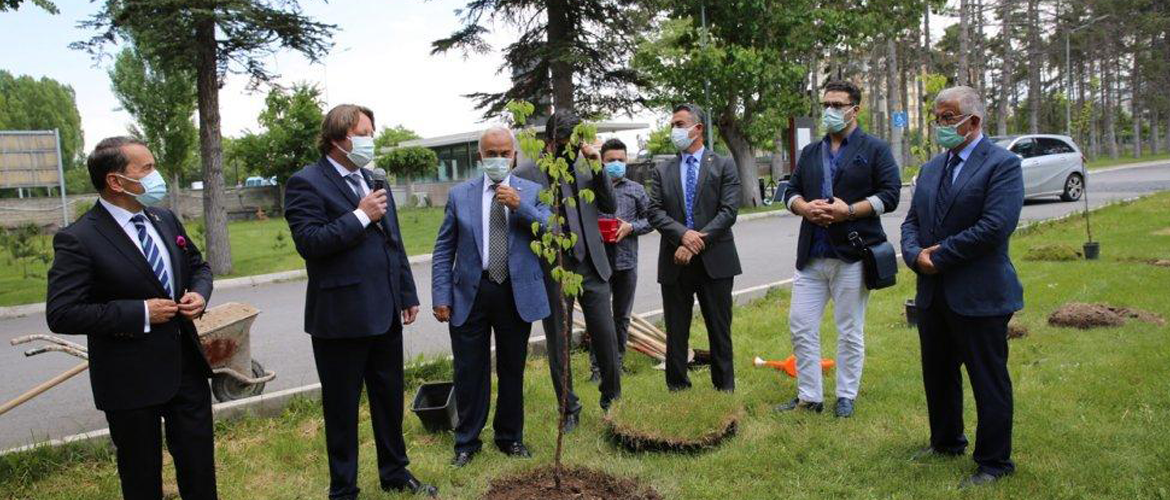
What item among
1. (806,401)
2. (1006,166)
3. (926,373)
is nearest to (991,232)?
(1006,166)

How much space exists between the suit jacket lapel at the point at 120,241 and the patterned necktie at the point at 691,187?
3.22m

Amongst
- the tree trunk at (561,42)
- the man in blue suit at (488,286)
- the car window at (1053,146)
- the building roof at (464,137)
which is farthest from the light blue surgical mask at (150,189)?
the building roof at (464,137)

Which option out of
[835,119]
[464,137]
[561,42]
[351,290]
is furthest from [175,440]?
[464,137]

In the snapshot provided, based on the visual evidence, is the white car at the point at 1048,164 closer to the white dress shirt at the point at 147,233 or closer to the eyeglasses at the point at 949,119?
the eyeglasses at the point at 949,119

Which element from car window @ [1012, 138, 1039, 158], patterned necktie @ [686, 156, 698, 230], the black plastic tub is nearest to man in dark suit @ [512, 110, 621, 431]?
patterned necktie @ [686, 156, 698, 230]

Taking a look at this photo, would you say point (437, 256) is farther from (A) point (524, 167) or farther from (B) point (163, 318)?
(B) point (163, 318)

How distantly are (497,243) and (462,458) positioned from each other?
4.07 ft

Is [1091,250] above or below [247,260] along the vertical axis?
below

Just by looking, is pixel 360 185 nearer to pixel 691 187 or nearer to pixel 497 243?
pixel 497 243

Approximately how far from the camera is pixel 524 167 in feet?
16.0

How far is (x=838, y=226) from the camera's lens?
192 inches

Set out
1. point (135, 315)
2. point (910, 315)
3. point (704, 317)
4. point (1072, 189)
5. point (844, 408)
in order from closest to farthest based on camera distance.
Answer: point (135, 315)
point (844, 408)
point (704, 317)
point (910, 315)
point (1072, 189)

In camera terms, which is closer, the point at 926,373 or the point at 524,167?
the point at 926,373

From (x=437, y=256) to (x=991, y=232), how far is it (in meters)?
2.90
